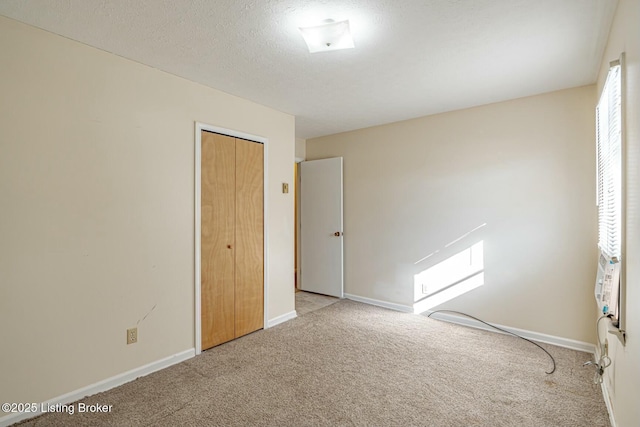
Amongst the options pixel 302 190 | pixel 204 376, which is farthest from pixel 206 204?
pixel 302 190

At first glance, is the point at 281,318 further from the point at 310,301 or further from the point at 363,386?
the point at 363,386

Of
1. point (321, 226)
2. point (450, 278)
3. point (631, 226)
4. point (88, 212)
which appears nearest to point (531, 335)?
point (450, 278)

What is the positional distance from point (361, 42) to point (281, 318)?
9.56ft

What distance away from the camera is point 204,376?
249cm

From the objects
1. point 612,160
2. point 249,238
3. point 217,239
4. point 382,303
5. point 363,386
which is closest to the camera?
point 612,160

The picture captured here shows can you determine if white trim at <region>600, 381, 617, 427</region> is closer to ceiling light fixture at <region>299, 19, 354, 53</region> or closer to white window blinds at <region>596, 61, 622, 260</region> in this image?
white window blinds at <region>596, 61, 622, 260</region>

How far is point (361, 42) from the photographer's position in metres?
2.15

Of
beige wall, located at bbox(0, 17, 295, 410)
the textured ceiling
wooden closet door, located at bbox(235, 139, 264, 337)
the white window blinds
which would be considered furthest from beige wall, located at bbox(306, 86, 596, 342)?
beige wall, located at bbox(0, 17, 295, 410)

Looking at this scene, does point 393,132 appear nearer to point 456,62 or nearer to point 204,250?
point 456,62

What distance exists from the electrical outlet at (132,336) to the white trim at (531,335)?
3.10m

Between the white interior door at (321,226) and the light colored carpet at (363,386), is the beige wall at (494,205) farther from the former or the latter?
the light colored carpet at (363,386)

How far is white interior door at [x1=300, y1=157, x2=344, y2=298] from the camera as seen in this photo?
4641mm

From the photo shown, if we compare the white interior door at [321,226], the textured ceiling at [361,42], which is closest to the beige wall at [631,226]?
the textured ceiling at [361,42]

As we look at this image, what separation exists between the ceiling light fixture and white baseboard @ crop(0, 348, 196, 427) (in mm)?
2650
